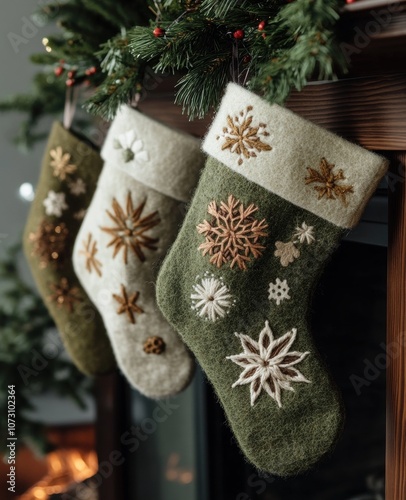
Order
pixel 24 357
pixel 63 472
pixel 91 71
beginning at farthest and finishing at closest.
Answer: pixel 63 472
pixel 24 357
pixel 91 71

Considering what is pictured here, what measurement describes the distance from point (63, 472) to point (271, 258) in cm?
171

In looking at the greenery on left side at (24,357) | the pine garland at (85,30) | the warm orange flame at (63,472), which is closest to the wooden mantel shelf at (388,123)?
the pine garland at (85,30)

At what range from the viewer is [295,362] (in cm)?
91

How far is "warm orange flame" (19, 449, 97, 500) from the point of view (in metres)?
2.14

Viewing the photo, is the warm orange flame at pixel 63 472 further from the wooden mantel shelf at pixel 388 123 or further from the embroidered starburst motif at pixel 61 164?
the wooden mantel shelf at pixel 388 123

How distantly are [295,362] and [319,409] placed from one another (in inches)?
2.9

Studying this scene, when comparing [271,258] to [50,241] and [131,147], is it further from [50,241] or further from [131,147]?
[50,241]

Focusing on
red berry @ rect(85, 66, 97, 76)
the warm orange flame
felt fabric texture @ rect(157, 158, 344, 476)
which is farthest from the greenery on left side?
felt fabric texture @ rect(157, 158, 344, 476)

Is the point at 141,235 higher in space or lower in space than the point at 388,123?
lower

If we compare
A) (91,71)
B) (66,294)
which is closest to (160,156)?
(91,71)

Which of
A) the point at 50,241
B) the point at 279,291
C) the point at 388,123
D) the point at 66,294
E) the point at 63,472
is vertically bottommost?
the point at 63,472

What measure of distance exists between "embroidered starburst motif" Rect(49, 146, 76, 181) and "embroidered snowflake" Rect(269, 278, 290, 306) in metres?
0.64

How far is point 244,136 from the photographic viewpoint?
0.90 m

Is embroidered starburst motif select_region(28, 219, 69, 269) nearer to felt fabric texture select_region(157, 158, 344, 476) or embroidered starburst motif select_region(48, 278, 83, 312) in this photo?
embroidered starburst motif select_region(48, 278, 83, 312)
